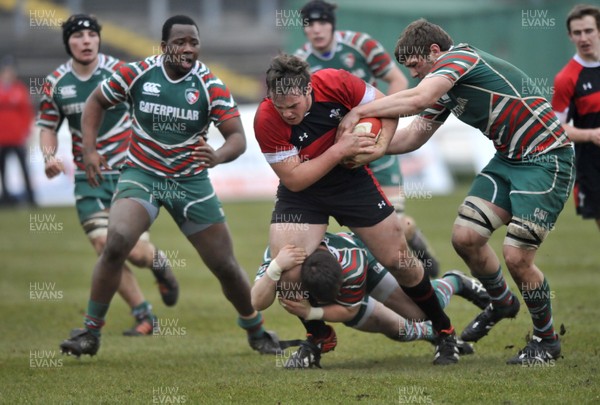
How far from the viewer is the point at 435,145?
71.4ft

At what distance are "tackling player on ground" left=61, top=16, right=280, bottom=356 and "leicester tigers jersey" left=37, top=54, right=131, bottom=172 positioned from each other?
133cm

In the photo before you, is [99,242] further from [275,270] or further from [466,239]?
[466,239]

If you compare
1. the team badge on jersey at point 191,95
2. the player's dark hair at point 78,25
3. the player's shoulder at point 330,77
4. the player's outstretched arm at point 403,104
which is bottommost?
the team badge on jersey at point 191,95

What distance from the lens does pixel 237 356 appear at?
817 cm

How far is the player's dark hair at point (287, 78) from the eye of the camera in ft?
21.9

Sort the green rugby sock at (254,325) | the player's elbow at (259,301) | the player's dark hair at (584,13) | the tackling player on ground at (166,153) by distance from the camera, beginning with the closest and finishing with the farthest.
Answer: the player's elbow at (259,301) < the tackling player on ground at (166,153) < the green rugby sock at (254,325) < the player's dark hair at (584,13)

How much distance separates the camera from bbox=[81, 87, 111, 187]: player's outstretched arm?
7.99m

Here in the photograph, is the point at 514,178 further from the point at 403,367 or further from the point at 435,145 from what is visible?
the point at 435,145

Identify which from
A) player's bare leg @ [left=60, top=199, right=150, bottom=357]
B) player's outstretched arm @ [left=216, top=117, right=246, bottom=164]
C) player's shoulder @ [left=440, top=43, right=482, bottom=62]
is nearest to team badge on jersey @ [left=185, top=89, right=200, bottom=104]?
player's outstretched arm @ [left=216, top=117, right=246, bottom=164]

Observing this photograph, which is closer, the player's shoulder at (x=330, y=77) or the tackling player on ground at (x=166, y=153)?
the player's shoulder at (x=330, y=77)

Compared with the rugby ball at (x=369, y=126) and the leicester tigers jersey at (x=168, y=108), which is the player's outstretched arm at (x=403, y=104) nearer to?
the rugby ball at (x=369, y=126)

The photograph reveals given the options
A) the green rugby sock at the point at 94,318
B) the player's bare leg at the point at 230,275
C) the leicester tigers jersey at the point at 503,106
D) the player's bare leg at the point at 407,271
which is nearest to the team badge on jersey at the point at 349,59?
the player's bare leg at the point at 230,275

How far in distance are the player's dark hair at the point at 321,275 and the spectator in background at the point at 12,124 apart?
1486 cm

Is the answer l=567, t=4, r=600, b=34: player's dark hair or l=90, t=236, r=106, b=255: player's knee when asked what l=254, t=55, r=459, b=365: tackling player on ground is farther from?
l=90, t=236, r=106, b=255: player's knee
